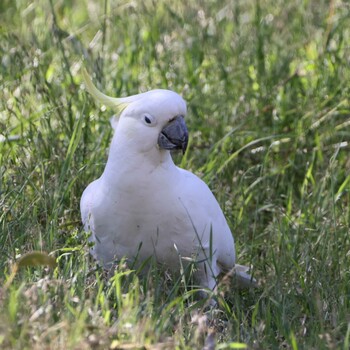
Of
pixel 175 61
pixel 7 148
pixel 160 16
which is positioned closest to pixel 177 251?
pixel 7 148

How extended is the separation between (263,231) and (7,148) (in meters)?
1.20

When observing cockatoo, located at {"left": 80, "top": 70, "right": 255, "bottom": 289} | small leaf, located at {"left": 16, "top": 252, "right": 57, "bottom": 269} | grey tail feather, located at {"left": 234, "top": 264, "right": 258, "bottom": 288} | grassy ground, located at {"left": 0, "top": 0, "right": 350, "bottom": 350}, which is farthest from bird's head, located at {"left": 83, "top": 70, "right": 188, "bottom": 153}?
small leaf, located at {"left": 16, "top": 252, "right": 57, "bottom": 269}

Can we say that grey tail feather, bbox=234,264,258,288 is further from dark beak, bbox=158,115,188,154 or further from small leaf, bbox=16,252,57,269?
small leaf, bbox=16,252,57,269

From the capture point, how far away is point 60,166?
12.8 feet

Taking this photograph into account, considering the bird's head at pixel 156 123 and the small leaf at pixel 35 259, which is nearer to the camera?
the small leaf at pixel 35 259

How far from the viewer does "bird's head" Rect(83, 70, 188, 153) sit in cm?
325

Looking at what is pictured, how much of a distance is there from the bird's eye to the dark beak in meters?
0.05

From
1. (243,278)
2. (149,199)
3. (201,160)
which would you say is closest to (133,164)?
(149,199)

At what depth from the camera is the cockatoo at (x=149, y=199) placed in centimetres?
327

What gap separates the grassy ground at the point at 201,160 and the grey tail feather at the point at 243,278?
0.18 ft

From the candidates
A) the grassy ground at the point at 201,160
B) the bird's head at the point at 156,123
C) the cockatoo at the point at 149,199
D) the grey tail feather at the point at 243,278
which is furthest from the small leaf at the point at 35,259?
the grey tail feather at the point at 243,278

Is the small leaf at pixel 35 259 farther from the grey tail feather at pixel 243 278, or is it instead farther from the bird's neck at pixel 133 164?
the grey tail feather at pixel 243 278

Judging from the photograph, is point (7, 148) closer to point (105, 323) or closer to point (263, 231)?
point (263, 231)

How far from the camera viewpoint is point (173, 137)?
3.27 metres
